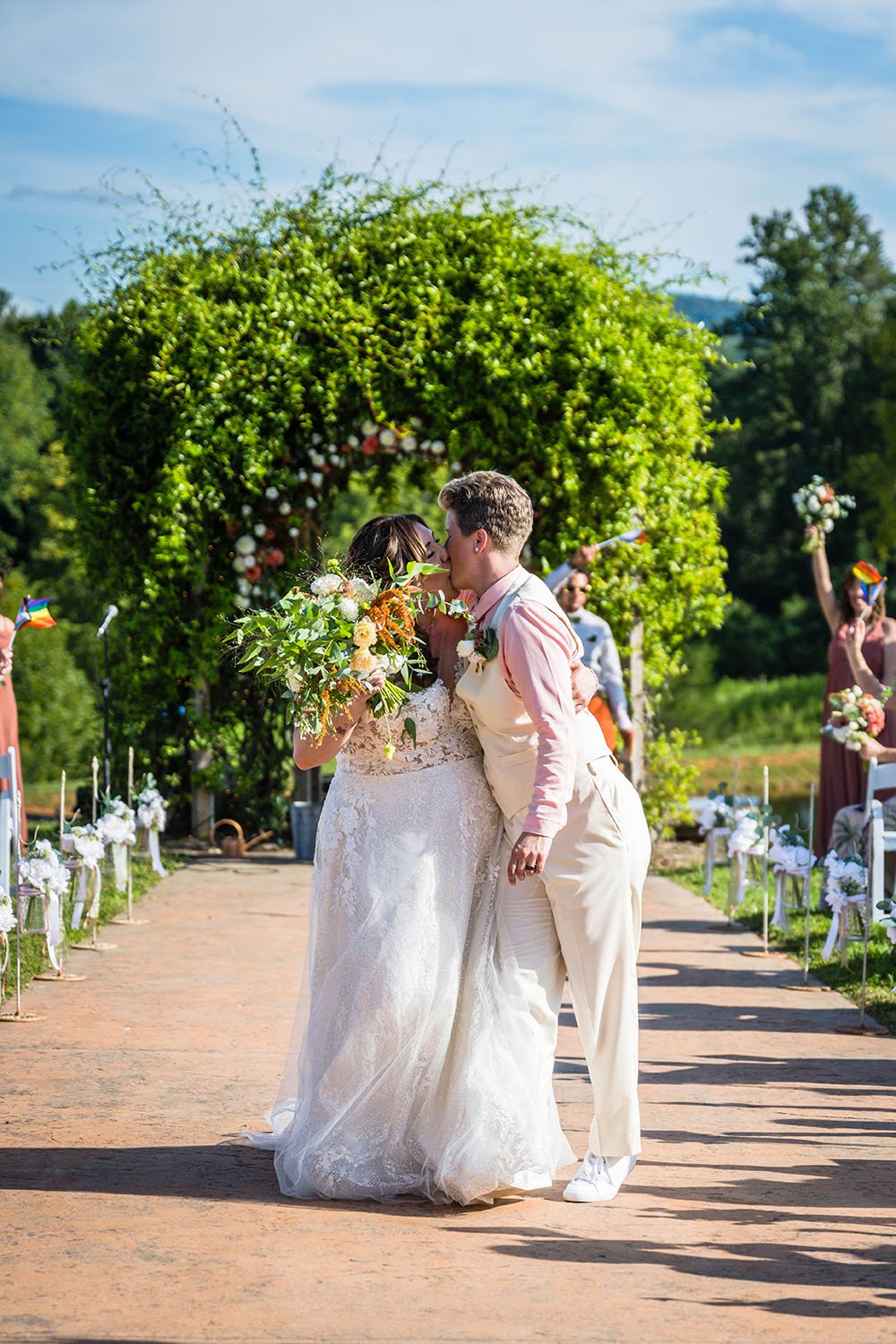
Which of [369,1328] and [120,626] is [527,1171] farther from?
[120,626]

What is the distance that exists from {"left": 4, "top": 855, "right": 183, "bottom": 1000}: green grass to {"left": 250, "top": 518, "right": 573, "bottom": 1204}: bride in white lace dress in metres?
2.82

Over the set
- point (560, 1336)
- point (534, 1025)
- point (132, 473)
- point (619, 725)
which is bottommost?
point (560, 1336)

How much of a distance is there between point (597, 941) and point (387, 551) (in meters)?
1.19

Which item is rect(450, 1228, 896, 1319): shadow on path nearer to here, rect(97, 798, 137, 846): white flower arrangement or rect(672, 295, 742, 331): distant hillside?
rect(97, 798, 137, 846): white flower arrangement

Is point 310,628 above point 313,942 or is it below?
above

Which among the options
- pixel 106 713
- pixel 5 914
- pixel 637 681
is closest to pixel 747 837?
pixel 637 681

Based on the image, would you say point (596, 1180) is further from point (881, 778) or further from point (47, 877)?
point (881, 778)

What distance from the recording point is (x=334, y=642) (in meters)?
4.12

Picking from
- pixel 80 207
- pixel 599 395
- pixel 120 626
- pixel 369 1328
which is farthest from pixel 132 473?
pixel 369 1328

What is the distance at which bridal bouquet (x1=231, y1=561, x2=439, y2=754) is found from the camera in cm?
410

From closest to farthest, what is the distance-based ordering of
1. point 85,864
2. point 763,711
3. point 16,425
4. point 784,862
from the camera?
1. point 85,864
2. point 784,862
3. point 763,711
4. point 16,425

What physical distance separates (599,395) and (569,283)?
2.78ft

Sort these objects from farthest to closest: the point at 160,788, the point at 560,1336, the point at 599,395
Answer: the point at 160,788 → the point at 599,395 → the point at 560,1336

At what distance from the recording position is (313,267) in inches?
→ 457
